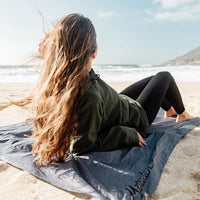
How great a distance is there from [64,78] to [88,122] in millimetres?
369

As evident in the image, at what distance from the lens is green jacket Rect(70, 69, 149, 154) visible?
1.43 metres

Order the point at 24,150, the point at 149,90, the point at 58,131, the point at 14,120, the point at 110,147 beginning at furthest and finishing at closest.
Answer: the point at 14,120
the point at 149,90
the point at 24,150
the point at 110,147
the point at 58,131

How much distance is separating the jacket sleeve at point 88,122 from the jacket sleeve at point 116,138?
5.7 inches

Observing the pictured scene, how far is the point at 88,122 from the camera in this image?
4.74 feet

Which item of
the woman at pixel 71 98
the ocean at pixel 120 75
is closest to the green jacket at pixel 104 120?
the woman at pixel 71 98

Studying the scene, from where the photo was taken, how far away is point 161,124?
2.66 m

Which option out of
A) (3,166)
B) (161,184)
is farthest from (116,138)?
(3,166)

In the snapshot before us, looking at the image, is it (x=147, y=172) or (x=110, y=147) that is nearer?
(x=147, y=172)

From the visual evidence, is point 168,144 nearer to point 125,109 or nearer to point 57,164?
point 125,109

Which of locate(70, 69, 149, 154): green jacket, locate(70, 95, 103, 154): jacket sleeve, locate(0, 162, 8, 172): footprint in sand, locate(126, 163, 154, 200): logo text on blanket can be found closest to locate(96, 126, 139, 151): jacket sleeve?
locate(70, 69, 149, 154): green jacket

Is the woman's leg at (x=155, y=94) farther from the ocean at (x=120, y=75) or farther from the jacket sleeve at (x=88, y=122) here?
the ocean at (x=120, y=75)

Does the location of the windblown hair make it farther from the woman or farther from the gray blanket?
the gray blanket

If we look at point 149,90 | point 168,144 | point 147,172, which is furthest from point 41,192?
point 149,90

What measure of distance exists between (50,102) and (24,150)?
0.74 metres
